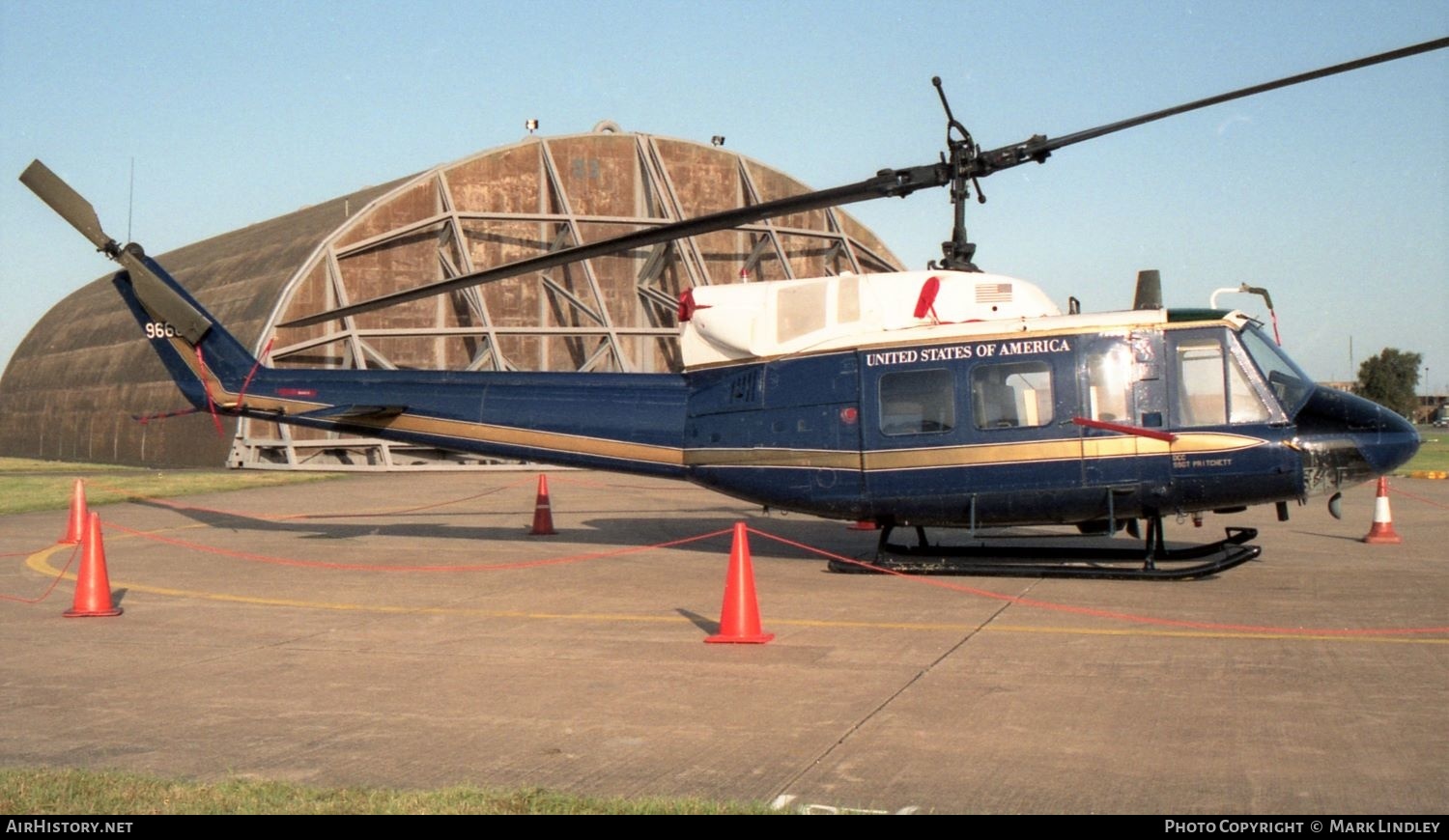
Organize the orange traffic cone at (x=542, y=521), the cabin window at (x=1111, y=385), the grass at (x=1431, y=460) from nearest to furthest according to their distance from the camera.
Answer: the cabin window at (x=1111, y=385), the orange traffic cone at (x=542, y=521), the grass at (x=1431, y=460)

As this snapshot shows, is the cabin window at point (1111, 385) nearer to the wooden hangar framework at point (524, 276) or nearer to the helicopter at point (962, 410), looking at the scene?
the helicopter at point (962, 410)

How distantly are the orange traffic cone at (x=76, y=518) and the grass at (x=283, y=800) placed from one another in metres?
12.8

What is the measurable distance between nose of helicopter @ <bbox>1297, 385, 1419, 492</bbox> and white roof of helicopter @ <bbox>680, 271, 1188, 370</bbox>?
5.93 feet

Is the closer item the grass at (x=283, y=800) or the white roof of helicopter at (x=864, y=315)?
the grass at (x=283, y=800)

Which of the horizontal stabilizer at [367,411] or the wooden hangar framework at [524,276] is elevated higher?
the wooden hangar framework at [524,276]

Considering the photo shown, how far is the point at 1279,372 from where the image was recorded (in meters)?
12.7

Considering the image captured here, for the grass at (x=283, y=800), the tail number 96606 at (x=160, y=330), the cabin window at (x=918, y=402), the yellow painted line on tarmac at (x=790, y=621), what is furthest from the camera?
the tail number 96606 at (x=160, y=330)

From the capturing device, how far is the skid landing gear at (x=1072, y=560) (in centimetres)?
1278

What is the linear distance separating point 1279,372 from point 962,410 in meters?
3.12

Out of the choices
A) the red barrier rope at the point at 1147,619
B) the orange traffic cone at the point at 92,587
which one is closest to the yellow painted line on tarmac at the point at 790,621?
the red barrier rope at the point at 1147,619

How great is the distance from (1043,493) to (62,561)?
38.6ft

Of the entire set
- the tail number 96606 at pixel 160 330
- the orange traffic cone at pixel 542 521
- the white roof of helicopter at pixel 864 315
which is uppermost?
the tail number 96606 at pixel 160 330

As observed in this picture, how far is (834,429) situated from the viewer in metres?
13.6
